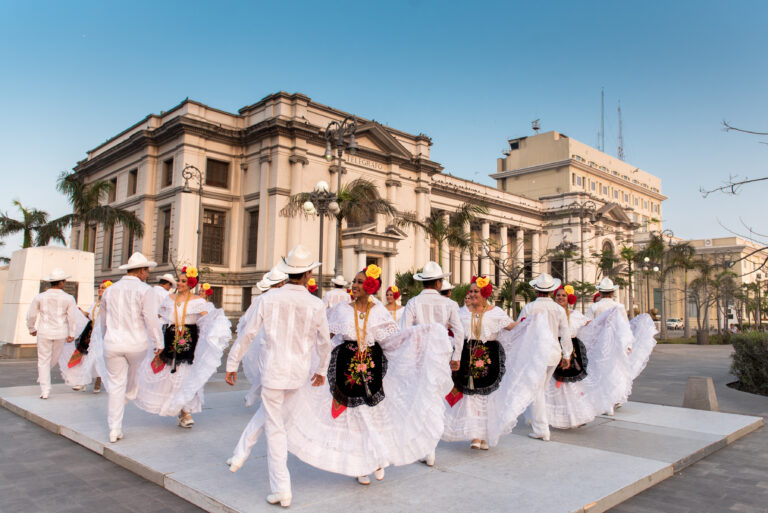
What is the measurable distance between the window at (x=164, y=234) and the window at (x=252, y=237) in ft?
15.6

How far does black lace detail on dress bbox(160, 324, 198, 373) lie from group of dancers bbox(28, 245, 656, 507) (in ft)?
0.05

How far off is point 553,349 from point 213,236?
30.2 meters

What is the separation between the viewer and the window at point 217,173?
1332 inches

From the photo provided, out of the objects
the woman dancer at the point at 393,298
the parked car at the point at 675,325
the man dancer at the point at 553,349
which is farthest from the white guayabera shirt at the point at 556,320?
the parked car at the point at 675,325

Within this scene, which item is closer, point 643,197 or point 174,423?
point 174,423

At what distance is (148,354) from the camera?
736 cm

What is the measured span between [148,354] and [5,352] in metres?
13.6

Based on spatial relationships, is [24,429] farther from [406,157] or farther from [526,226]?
[526,226]

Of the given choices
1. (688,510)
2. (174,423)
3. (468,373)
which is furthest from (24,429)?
(688,510)

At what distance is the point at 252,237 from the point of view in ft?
113

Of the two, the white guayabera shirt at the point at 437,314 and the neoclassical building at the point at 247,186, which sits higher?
the neoclassical building at the point at 247,186

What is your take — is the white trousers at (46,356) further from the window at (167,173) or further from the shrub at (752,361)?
the window at (167,173)

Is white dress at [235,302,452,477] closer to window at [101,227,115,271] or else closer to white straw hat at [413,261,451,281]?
white straw hat at [413,261,451,281]

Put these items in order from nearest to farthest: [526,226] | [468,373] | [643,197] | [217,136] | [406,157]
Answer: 1. [468,373]
2. [217,136]
3. [406,157]
4. [526,226]
5. [643,197]
